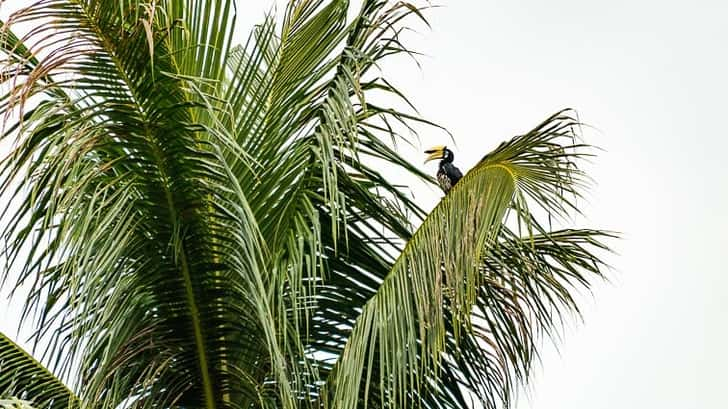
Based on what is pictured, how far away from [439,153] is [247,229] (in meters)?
4.93

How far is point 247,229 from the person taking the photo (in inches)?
166

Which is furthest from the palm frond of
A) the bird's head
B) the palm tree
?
the bird's head

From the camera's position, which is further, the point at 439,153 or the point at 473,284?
the point at 439,153

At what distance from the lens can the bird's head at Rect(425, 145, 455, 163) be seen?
8664mm

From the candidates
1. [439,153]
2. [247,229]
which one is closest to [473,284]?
[247,229]

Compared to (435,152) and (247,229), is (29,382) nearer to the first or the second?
(247,229)

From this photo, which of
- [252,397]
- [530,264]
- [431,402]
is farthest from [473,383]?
[252,397]

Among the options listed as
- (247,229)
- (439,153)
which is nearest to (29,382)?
(247,229)

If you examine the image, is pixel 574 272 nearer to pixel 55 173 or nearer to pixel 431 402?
pixel 431 402

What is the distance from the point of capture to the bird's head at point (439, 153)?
8664 millimetres

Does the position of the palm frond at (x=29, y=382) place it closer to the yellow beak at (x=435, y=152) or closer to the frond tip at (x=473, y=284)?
the frond tip at (x=473, y=284)

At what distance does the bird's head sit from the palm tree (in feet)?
11.9

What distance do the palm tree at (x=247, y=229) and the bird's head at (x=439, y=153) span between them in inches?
143

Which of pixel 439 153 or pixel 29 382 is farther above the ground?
pixel 439 153
